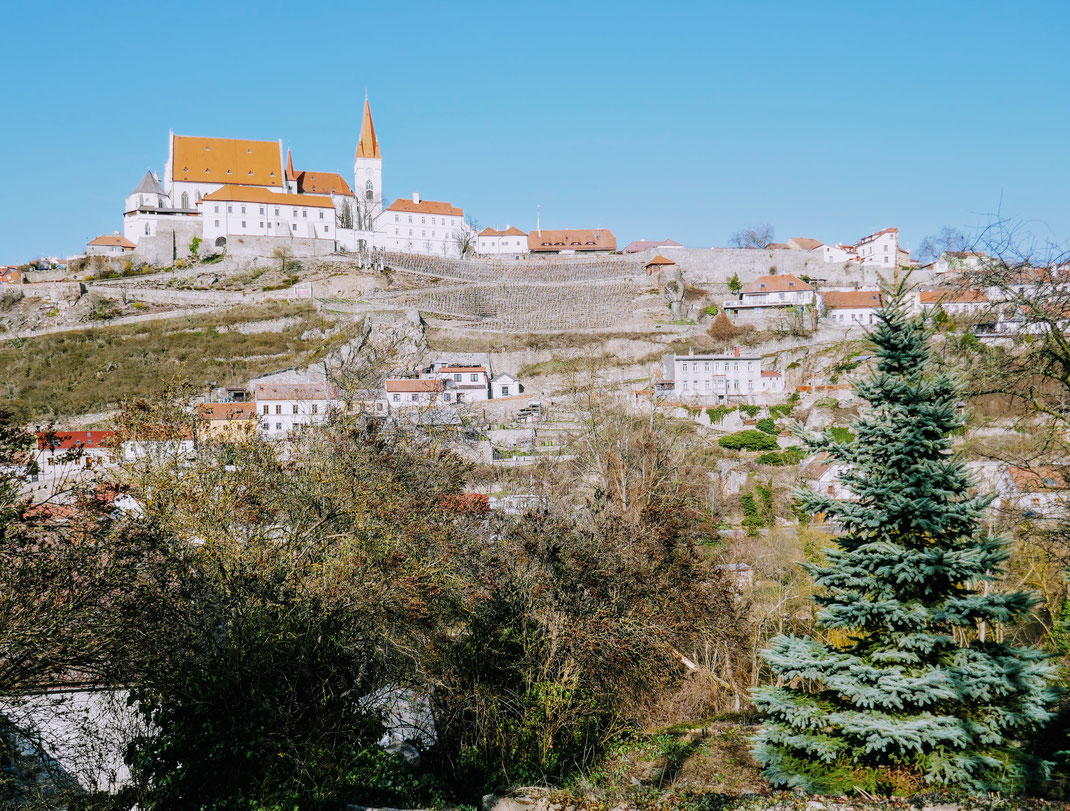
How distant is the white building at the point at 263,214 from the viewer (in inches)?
2963

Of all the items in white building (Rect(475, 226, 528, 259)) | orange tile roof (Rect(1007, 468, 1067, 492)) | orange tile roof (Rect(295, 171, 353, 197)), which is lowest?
orange tile roof (Rect(1007, 468, 1067, 492))

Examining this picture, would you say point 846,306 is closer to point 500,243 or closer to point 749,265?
point 749,265

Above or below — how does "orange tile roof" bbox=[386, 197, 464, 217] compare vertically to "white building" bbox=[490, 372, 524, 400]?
above

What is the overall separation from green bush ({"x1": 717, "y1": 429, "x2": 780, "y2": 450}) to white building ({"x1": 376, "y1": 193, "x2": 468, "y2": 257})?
46.2 m

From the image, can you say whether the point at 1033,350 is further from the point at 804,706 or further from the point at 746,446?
the point at 746,446

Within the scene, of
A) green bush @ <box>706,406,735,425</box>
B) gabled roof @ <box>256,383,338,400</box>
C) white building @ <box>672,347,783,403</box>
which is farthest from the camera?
white building @ <box>672,347,783,403</box>

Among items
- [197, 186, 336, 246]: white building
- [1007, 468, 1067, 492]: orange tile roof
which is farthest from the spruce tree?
[197, 186, 336, 246]: white building

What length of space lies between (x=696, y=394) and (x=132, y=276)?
168ft

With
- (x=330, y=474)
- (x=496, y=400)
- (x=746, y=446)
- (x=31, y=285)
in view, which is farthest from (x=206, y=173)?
(x=330, y=474)

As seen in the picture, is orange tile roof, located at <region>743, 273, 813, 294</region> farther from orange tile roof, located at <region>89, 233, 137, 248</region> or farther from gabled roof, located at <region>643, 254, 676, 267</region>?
orange tile roof, located at <region>89, 233, 137, 248</region>

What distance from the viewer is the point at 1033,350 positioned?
30.5 ft

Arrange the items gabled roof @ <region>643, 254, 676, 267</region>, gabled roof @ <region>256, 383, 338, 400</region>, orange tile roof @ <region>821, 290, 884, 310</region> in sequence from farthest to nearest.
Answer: gabled roof @ <region>643, 254, 676, 267</region>
orange tile roof @ <region>821, 290, 884, 310</region>
gabled roof @ <region>256, 383, 338, 400</region>

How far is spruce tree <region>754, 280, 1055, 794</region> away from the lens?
7840 mm

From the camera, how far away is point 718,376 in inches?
2302
